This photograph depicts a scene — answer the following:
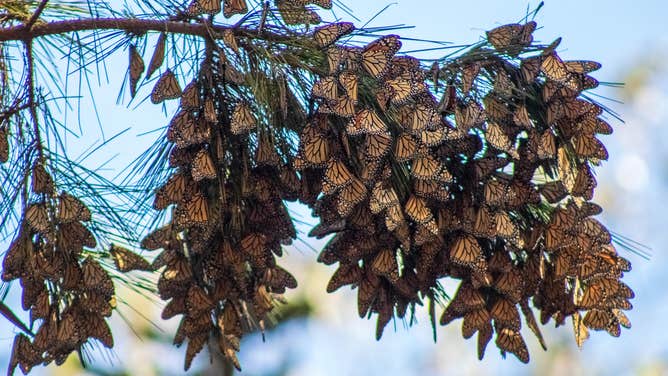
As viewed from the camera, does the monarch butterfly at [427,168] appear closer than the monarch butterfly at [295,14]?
Yes

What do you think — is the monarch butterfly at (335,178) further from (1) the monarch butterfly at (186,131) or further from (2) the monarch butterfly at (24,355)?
(2) the monarch butterfly at (24,355)

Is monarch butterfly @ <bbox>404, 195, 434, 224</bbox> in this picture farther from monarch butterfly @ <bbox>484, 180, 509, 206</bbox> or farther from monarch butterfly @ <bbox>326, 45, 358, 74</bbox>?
monarch butterfly @ <bbox>326, 45, 358, 74</bbox>

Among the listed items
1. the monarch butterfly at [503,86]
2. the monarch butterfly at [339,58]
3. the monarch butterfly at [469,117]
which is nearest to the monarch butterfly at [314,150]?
the monarch butterfly at [339,58]

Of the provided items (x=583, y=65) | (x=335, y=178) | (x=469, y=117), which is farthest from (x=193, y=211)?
(x=583, y=65)

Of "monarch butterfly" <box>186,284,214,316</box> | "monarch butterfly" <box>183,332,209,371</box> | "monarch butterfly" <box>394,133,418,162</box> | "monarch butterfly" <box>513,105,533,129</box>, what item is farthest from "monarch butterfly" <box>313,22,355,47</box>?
"monarch butterfly" <box>183,332,209,371</box>

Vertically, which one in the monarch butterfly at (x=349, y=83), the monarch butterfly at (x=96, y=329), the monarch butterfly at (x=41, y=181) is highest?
the monarch butterfly at (x=349, y=83)

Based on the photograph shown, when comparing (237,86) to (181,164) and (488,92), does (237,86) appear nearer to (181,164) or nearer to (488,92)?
(181,164)
